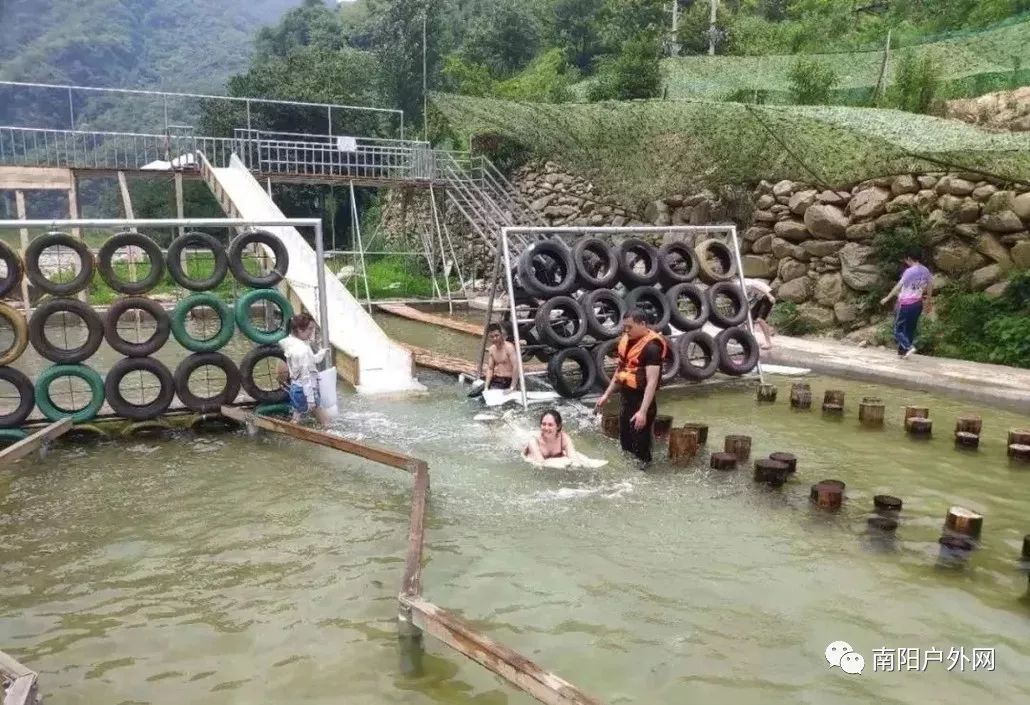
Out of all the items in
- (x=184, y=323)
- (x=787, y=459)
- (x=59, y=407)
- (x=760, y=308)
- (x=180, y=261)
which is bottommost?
(x=787, y=459)

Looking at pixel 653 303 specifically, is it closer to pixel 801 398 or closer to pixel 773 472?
pixel 801 398

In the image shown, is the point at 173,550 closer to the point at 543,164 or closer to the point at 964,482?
the point at 964,482

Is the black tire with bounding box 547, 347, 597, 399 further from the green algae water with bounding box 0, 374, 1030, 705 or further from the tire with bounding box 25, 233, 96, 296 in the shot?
the tire with bounding box 25, 233, 96, 296

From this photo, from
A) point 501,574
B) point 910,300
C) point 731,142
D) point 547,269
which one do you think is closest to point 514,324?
point 547,269

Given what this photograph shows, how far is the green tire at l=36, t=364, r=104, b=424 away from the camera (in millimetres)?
7684

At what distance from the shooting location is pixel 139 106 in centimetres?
6856

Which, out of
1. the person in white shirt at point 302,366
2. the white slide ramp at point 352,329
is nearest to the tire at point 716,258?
the white slide ramp at point 352,329

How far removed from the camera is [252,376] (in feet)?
27.9

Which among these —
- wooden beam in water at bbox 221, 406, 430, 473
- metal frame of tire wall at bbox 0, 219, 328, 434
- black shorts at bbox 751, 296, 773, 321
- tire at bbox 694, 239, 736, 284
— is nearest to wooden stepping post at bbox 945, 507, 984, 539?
wooden beam in water at bbox 221, 406, 430, 473

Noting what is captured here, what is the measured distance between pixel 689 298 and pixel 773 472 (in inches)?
163

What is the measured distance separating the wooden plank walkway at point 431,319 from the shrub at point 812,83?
8.26m

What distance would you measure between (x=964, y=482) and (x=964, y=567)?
1949mm

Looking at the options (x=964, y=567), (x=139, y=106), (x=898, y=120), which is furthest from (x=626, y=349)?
(x=139, y=106)

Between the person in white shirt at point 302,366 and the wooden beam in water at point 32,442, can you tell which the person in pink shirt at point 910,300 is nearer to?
the person in white shirt at point 302,366
